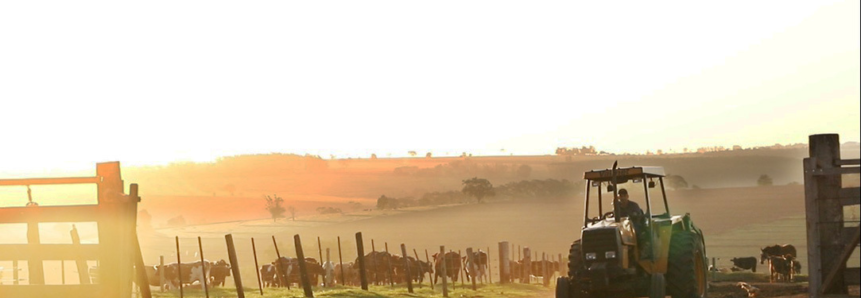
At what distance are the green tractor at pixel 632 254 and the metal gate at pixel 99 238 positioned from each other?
8112mm

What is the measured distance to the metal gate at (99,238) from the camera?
13.4 meters

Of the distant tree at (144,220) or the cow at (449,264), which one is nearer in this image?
the cow at (449,264)

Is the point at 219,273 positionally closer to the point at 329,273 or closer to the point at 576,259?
the point at 329,273

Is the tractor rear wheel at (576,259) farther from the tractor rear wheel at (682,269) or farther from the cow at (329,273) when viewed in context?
the cow at (329,273)

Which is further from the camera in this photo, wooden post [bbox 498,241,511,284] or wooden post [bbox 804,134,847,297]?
wooden post [bbox 498,241,511,284]

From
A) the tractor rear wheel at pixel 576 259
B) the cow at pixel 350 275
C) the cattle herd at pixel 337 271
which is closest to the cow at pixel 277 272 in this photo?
the cattle herd at pixel 337 271

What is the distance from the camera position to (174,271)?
2002 inches

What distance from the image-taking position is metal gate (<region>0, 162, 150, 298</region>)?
1340 cm

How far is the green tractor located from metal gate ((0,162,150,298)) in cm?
811

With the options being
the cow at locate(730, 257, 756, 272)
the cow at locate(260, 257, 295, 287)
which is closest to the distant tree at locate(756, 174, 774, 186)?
the cow at locate(730, 257, 756, 272)

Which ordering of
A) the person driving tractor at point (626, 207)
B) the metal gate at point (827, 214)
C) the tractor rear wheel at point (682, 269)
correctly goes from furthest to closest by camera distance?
the tractor rear wheel at point (682, 269), the person driving tractor at point (626, 207), the metal gate at point (827, 214)

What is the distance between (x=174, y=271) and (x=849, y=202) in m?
40.0

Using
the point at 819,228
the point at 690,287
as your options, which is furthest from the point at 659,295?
the point at 819,228

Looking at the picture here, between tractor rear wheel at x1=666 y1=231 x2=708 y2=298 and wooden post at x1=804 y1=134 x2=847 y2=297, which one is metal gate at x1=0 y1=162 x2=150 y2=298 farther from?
tractor rear wheel at x1=666 y1=231 x2=708 y2=298
